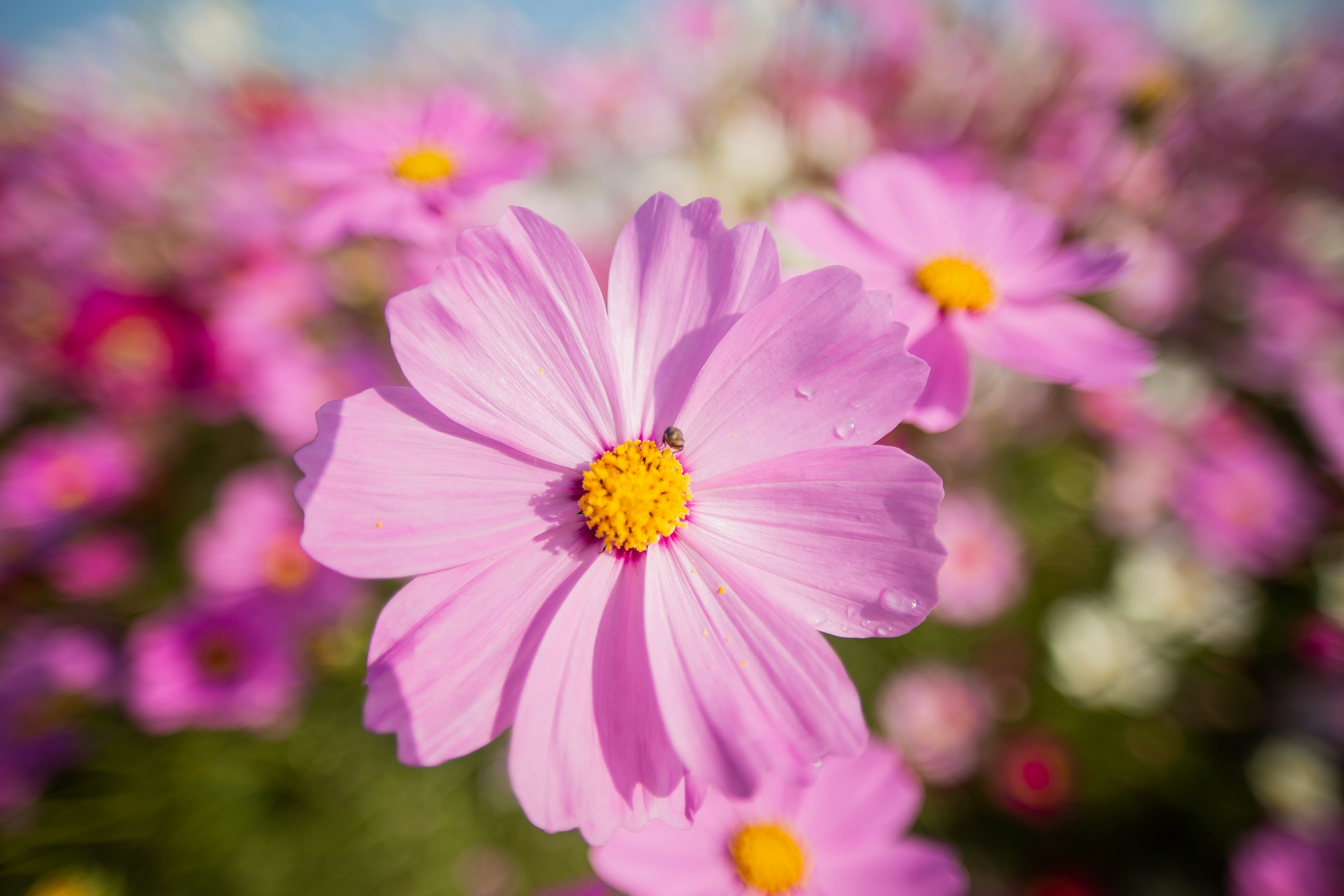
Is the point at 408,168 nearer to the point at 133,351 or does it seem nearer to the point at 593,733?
the point at 593,733

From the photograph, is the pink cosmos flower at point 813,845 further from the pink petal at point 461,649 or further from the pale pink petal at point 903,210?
the pale pink petal at point 903,210

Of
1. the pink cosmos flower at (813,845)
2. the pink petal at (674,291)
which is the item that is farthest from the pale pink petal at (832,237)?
the pink cosmos flower at (813,845)

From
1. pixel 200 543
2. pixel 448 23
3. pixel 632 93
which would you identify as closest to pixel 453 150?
pixel 200 543

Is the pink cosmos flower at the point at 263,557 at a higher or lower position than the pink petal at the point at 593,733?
lower

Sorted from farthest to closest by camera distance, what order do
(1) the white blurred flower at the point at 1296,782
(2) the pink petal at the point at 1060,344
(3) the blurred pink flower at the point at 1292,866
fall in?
(1) the white blurred flower at the point at 1296,782
(3) the blurred pink flower at the point at 1292,866
(2) the pink petal at the point at 1060,344

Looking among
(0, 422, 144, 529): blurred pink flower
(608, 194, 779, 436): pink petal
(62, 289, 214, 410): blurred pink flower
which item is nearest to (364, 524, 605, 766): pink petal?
(608, 194, 779, 436): pink petal

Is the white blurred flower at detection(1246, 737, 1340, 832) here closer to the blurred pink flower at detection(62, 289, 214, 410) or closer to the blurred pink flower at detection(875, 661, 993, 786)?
the blurred pink flower at detection(875, 661, 993, 786)

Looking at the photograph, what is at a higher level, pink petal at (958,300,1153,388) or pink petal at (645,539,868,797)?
pink petal at (958,300,1153,388)

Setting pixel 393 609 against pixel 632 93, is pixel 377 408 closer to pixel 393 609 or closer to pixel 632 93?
pixel 393 609
